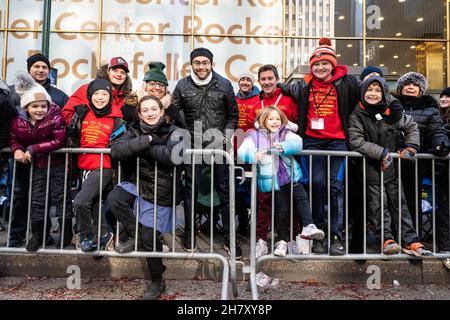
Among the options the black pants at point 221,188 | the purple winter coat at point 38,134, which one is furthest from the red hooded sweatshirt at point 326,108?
the purple winter coat at point 38,134

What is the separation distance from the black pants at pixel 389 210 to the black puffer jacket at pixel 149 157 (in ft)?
6.62

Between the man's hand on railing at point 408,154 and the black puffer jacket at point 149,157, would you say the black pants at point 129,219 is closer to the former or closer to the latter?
the black puffer jacket at point 149,157

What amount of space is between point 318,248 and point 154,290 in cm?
167

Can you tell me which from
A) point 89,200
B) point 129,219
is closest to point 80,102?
point 89,200

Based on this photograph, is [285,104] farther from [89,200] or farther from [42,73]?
[42,73]

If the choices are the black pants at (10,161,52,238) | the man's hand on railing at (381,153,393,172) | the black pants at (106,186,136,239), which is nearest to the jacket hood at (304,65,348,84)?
the man's hand on railing at (381,153,393,172)

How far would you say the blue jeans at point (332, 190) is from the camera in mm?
4051

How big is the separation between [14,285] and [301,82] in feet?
12.4

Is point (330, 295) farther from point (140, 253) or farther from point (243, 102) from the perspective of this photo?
point (243, 102)

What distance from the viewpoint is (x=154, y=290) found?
3641 mm

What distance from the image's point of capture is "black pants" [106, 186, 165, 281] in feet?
11.9

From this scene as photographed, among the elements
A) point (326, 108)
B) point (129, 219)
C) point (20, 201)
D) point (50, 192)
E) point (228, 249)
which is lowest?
point (228, 249)

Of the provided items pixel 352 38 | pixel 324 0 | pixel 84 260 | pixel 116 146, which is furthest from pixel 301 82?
pixel 324 0

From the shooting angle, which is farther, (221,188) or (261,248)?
(221,188)
